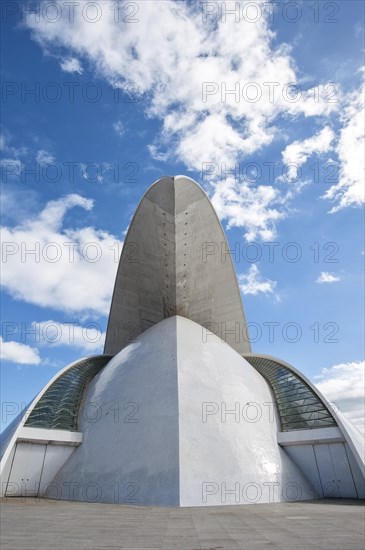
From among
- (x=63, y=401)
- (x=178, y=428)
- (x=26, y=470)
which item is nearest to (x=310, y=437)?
(x=178, y=428)

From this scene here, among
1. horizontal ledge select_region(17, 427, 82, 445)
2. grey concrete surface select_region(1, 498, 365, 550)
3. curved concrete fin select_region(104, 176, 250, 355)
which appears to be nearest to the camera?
grey concrete surface select_region(1, 498, 365, 550)

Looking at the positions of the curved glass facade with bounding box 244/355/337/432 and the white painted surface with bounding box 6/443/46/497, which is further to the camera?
the curved glass facade with bounding box 244/355/337/432

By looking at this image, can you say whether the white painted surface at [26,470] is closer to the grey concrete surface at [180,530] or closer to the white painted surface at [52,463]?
the white painted surface at [52,463]

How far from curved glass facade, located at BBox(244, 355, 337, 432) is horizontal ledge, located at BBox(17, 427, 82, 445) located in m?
10.4

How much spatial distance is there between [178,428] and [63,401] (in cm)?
830

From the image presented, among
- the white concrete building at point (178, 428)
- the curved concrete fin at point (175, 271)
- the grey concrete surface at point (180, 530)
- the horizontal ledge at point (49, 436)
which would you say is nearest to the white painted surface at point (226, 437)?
the white concrete building at point (178, 428)

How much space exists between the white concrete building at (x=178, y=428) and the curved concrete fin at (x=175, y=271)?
160 millimetres

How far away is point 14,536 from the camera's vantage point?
270 inches

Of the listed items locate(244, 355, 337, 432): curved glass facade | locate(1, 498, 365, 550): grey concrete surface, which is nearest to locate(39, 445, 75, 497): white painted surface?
locate(1, 498, 365, 550): grey concrete surface

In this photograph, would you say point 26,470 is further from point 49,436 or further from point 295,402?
point 295,402

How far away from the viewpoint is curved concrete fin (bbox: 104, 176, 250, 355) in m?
25.1

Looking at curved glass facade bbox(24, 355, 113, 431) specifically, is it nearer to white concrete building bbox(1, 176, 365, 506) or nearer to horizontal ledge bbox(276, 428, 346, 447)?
white concrete building bbox(1, 176, 365, 506)

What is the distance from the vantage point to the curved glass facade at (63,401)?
59.6 ft

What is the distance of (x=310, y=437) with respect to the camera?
17109 mm
